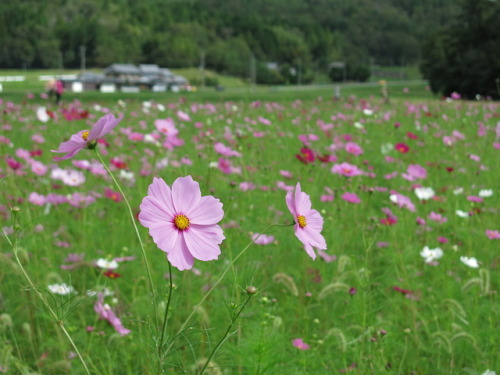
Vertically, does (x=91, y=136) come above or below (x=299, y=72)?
above

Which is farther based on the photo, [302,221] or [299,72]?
[299,72]

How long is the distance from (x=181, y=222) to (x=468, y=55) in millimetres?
23581

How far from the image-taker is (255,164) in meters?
2.78

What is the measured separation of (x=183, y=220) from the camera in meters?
0.59

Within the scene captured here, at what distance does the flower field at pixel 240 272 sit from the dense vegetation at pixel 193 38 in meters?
60.0

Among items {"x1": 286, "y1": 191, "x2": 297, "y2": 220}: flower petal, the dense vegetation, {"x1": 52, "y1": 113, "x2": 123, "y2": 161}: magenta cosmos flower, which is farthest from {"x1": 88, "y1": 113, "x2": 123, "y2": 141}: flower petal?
the dense vegetation

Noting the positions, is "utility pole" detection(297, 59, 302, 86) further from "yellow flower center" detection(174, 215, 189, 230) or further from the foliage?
"yellow flower center" detection(174, 215, 189, 230)

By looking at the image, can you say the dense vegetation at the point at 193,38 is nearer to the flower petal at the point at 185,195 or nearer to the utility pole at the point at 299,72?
the utility pole at the point at 299,72

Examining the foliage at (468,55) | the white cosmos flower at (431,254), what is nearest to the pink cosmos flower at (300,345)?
the white cosmos flower at (431,254)

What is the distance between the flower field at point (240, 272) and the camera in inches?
26.4

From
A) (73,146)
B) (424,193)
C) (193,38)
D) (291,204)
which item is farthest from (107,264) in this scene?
(193,38)

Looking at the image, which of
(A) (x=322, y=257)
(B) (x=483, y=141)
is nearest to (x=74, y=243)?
(A) (x=322, y=257)

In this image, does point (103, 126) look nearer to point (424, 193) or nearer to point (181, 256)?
point (181, 256)

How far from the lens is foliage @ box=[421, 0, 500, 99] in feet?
69.8
